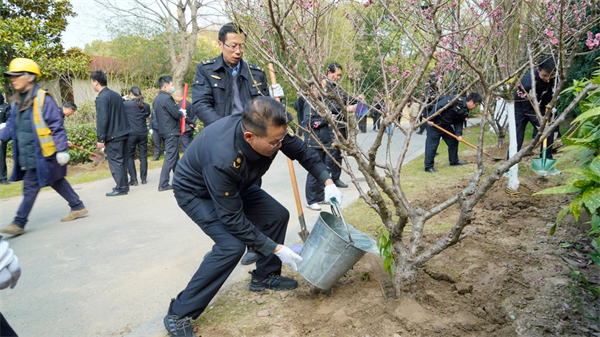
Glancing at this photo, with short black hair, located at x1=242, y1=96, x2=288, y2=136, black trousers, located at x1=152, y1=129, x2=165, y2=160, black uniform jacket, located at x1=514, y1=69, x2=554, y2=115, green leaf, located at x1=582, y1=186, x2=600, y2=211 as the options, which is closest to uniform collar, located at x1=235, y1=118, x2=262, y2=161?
short black hair, located at x1=242, y1=96, x2=288, y2=136

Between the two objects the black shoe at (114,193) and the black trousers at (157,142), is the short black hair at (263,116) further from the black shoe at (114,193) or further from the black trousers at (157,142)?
the black trousers at (157,142)

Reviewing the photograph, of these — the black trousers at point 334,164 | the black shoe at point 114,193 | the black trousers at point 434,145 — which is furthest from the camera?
the black trousers at point 434,145

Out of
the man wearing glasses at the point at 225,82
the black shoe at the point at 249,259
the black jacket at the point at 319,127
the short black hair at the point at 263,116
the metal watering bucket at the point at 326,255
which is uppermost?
the man wearing glasses at the point at 225,82

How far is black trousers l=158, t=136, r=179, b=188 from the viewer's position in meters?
7.46

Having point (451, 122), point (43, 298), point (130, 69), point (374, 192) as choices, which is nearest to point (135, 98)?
Answer: point (43, 298)

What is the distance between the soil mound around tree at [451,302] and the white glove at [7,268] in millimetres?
1212

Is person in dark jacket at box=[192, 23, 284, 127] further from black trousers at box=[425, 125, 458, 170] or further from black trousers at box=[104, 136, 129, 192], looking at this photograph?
black trousers at box=[425, 125, 458, 170]

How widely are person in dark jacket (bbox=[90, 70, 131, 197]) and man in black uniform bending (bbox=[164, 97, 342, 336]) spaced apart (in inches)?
190

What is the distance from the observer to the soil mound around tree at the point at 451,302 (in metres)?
2.55

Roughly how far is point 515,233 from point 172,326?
3.35 meters

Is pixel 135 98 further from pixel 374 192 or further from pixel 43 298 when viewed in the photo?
pixel 374 192

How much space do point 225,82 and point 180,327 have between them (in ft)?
8.43

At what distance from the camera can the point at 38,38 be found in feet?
42.1

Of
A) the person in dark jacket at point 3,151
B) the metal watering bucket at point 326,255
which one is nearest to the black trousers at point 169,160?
the person in dark jacket at point 3,151
